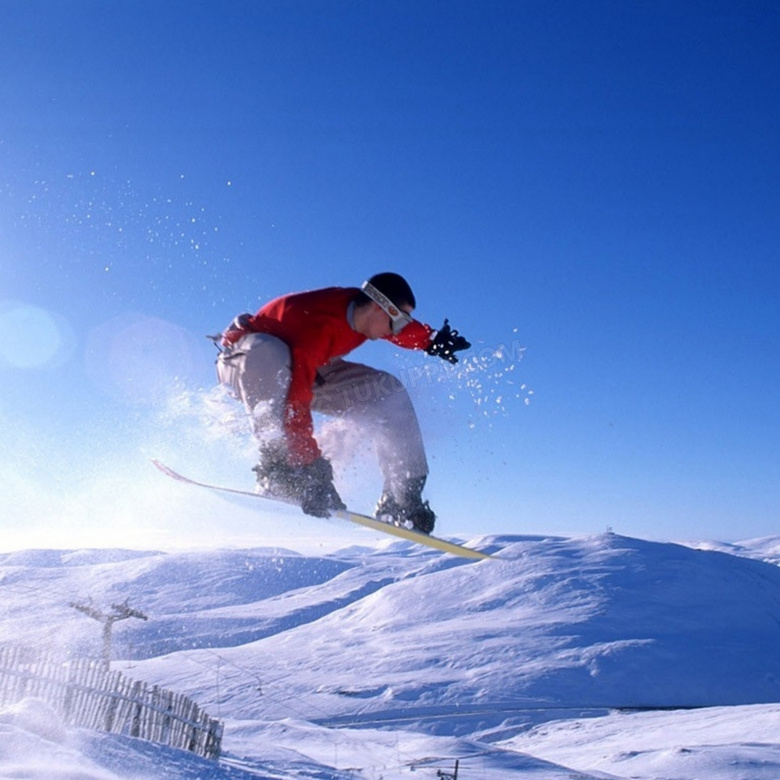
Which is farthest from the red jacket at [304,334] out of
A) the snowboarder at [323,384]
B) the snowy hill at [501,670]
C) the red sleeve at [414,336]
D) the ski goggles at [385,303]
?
the snowy hill at [501,670]

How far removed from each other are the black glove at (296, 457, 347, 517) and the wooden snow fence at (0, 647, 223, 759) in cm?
744

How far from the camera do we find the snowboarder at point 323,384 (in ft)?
17.0

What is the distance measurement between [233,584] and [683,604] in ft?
435

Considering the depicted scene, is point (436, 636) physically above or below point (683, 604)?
below

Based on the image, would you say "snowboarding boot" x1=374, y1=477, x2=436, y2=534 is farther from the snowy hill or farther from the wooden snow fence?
the wooden snow fence

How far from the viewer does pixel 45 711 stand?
5.36 m

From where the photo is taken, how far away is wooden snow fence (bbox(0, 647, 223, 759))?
36.4 ft

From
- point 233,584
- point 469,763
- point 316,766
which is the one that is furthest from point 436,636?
point 233,584

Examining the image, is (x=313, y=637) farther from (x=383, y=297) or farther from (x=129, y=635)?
(x=383, y=297)

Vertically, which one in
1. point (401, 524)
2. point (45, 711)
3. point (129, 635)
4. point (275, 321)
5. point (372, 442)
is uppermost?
point (275, 321)

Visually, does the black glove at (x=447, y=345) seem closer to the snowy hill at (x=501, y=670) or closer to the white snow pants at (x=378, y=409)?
the white snow pants at (x=378, y=409)

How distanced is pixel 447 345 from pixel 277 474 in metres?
1.94

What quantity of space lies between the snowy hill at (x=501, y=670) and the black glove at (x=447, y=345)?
389cm

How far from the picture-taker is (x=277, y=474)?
535 cm
